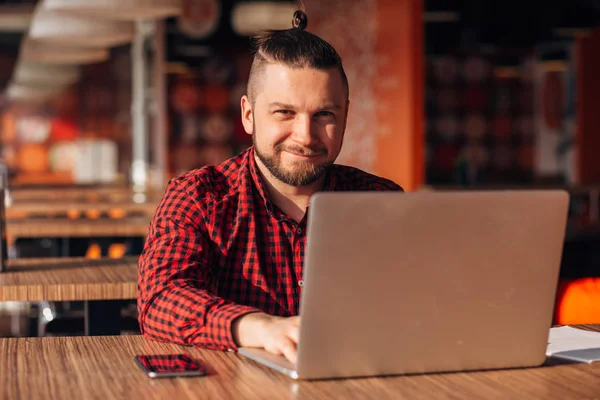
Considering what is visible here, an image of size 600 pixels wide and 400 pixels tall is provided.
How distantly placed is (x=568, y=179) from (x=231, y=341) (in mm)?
14601

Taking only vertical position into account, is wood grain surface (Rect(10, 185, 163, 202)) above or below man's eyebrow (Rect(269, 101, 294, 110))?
below

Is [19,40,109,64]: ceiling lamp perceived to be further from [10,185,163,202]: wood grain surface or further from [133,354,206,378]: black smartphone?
[133,354,206,378]: black smartphone

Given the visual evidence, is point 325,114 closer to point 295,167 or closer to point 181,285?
point 295,167

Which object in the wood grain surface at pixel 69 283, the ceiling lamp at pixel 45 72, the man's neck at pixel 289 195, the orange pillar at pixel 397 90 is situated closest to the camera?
the man's neck at pixel 289 195

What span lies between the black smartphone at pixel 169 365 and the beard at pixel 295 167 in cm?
54

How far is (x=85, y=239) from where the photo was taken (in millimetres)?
A: 5895

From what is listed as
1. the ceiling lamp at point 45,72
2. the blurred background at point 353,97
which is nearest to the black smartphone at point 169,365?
the blurred background at point 353,97

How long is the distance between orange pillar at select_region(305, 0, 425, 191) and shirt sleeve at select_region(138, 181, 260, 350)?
633 cm

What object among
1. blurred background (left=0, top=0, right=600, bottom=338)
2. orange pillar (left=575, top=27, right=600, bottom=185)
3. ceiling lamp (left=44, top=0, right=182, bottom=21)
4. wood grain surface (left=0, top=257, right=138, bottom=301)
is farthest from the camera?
orange pillar (left=575, top=27, right=600, bottom=185)

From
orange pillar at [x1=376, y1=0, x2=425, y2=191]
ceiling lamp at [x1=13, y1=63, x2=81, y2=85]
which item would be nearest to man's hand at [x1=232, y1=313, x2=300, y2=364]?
orange pillar at [x1=376, y1=0, x2=425, y2=191]

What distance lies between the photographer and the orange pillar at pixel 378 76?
8422mm

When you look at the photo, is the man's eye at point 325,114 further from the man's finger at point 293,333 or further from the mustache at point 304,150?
the man's finger at point 293,333

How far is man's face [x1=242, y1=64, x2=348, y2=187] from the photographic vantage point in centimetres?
199

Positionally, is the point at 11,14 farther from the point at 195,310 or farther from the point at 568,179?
the point at 195,310
